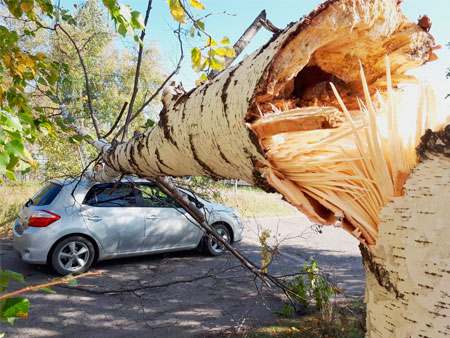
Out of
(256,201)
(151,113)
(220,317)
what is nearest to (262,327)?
(220,317)

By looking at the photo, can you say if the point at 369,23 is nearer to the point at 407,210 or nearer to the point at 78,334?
the point at 407,210

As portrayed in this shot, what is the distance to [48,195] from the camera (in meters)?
5.36

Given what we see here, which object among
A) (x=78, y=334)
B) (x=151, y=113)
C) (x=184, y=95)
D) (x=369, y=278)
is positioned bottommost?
(x=78, y=334)

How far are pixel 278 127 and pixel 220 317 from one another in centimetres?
409

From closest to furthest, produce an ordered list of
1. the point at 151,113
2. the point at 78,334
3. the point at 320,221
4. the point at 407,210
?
the point at 407,210, the point at 320,221, the point at 78,334, the point at 151,113

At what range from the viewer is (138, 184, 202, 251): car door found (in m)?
5.95

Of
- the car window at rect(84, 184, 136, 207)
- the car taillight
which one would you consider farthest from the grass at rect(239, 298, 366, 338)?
the car taillight

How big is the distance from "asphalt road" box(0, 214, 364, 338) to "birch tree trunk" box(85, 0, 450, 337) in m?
2.34

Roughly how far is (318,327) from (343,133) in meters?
3.76

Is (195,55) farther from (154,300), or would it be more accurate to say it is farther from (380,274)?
(154,300)

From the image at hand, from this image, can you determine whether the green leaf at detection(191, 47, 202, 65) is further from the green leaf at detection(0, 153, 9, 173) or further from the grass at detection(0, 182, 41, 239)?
the grass at detection(0, 182, 41, 239)

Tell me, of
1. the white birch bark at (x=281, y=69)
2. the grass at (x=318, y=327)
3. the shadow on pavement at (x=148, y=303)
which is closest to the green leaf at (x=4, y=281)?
the white birch bark at (x=281, y=69)

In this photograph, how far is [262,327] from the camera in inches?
150

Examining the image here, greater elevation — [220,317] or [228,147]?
[228,147]
